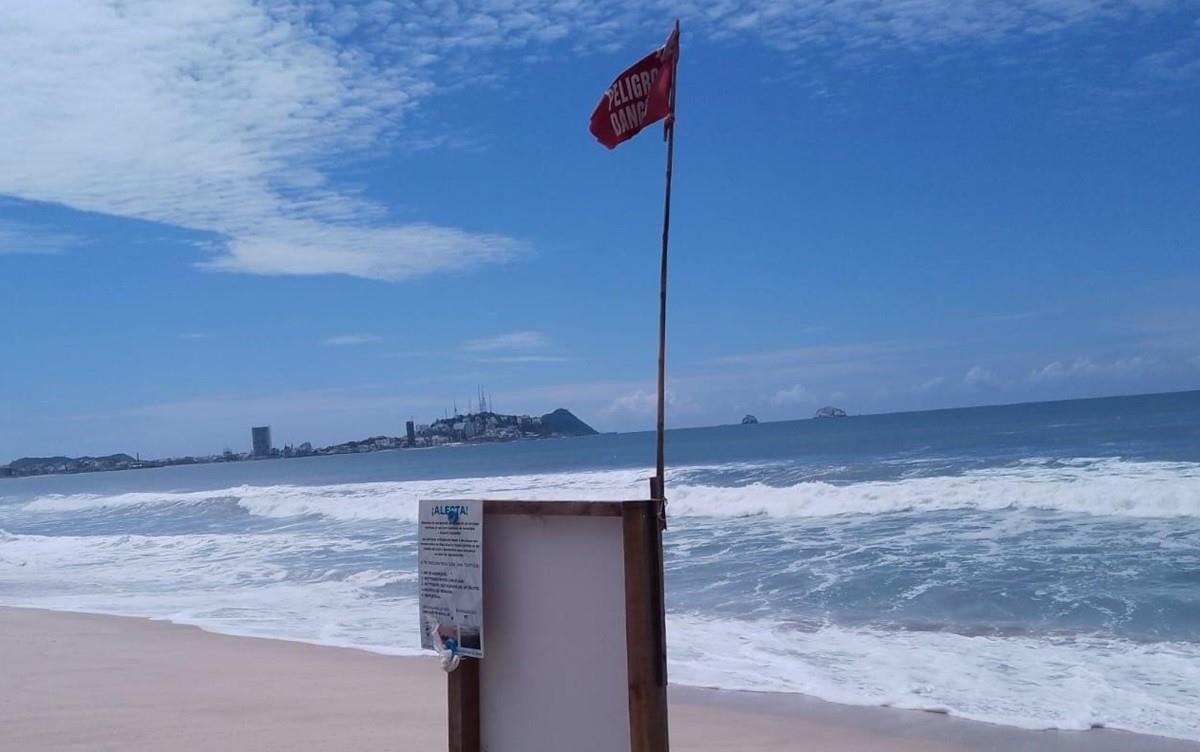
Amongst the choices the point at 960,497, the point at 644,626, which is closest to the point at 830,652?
the point at 644,626

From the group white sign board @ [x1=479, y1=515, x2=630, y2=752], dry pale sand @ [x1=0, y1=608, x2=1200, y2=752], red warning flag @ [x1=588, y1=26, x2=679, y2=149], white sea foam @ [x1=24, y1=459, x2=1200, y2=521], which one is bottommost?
dry pale sand @ [x1=0, y1=608, x2=1200, y2=752]

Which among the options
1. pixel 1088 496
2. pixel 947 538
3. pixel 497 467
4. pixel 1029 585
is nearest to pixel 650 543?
pixel 1029 585

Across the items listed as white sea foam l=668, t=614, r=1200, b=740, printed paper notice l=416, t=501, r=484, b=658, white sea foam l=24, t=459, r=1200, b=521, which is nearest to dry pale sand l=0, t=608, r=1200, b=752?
white sea foam l=668, t=614, r=1200, b=740

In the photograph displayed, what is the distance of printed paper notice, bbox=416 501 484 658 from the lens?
4.41m

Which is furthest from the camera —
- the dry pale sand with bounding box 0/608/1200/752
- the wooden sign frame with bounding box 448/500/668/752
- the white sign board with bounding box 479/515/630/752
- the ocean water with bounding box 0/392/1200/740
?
the ocean water with bounding box 0/392/1200/740

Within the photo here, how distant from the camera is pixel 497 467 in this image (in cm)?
7525

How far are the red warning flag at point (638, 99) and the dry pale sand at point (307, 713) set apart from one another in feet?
12.2

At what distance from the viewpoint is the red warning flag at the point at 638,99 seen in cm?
427

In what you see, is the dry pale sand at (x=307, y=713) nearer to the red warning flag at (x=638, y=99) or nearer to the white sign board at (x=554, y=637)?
the white sign board at (x=554, y=637)

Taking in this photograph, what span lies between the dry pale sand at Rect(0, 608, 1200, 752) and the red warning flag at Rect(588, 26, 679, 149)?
373 centimetres

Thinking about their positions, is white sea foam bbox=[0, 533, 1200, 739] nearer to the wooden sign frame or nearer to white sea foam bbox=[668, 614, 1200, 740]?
white sea foam bbox=[668, 614, 1200, 740]

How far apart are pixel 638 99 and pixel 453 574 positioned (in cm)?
205

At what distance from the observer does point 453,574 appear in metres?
4.52

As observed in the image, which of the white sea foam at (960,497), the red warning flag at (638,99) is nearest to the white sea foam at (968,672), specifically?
the red warning flag at (638,99)
